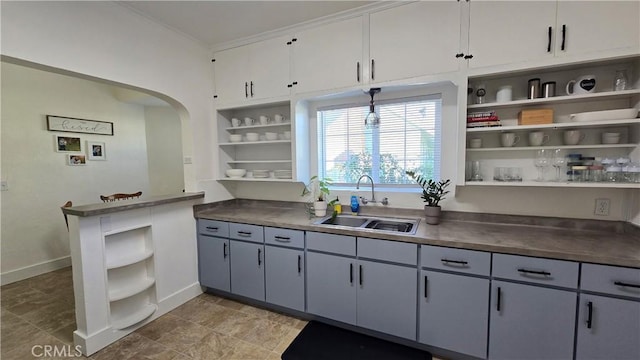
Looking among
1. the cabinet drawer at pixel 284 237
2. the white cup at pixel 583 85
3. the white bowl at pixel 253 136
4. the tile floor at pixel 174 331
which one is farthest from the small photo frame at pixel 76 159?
the white cup at pixel 583 85

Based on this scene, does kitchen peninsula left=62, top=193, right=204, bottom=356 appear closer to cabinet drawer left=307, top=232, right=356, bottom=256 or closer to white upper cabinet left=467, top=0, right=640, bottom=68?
cabinet drawer left=307, top=232, right=356, bottom=256

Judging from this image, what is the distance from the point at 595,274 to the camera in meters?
1.42

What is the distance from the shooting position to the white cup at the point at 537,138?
1889mm

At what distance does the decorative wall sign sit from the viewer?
338cm

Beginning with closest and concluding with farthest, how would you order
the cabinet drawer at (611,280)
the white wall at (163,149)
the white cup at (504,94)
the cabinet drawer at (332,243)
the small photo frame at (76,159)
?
the cabinet drawer at (611,280) → the white cup at (504,94) → the cabinet drawer at (332,243) → the small photo frame at (76,159) → the white wall at (163,149)

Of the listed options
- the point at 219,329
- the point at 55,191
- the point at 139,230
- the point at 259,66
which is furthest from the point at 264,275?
the point at 55,191

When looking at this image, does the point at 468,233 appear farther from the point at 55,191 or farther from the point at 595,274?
the point at 55,191

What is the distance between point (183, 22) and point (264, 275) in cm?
249

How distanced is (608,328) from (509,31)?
191 centimetres

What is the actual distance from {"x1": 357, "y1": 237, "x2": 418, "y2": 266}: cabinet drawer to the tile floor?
93 cm

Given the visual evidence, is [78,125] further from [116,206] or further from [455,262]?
[455,262]

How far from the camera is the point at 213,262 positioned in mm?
2678

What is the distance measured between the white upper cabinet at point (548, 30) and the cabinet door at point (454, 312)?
1554 millimetres

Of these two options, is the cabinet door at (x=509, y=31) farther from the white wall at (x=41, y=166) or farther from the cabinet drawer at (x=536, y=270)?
the white wall at (x=41, y=166)
